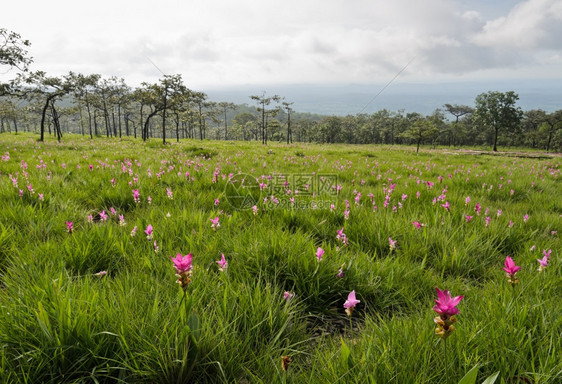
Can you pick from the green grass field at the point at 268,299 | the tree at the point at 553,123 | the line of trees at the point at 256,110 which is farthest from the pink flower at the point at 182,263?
the tree at the point at 553,123

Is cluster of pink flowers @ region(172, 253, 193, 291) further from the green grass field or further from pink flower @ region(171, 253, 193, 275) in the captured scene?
the green grass field

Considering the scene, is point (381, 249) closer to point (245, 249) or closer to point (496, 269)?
point (496, 269)

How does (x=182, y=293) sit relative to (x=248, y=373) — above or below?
above

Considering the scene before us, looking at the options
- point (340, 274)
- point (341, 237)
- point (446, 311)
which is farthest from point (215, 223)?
point (446, 311)

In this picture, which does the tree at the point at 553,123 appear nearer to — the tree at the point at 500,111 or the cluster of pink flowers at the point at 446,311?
the tree at the point at 500,111

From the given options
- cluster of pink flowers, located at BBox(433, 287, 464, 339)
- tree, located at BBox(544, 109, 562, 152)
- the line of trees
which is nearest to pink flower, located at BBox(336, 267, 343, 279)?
cluster of pink flowers, located at BBox(433, 287, 464, 339)

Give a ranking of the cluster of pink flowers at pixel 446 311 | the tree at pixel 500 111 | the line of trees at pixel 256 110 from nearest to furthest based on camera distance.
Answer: the cluster of pink flowers at pixel 446 311 → the line of trees at pixel 256 110 → the tree at pixel 500 111

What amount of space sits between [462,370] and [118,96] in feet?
336

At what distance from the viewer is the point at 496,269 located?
2523mm

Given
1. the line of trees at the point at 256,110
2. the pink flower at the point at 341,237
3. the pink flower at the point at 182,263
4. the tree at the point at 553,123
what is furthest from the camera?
the tree at the point at 553,123

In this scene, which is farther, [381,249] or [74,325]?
[381,249]

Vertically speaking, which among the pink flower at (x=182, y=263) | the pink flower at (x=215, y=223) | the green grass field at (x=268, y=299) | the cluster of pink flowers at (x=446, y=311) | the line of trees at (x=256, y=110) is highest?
the line of trees at (x=256, y=110)

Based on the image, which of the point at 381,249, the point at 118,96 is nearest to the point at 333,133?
the point at 118,96

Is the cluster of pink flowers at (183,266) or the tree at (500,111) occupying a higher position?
the tree at (500,111)
